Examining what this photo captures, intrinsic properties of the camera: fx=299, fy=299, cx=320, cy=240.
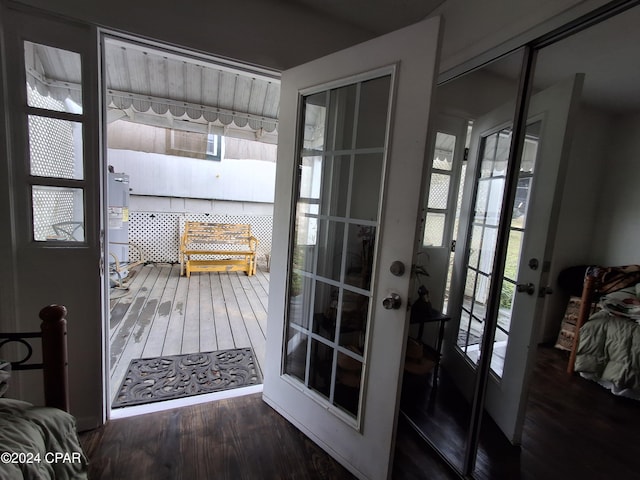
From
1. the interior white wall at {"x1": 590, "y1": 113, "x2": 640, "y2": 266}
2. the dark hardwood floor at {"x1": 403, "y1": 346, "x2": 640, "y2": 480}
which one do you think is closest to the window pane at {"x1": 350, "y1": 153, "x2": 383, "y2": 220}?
the dark hardwood floor at {"x1": 403, "y1": 346, "x2": 640, "y2": 480}

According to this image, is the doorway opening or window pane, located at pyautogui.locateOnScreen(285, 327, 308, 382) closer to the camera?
window pane, located at pyautogui.locateOnScreen(285, 327, 308, 382)

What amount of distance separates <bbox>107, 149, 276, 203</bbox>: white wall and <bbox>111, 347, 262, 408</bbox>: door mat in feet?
12.8

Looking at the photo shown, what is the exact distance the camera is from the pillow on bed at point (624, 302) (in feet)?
5.16

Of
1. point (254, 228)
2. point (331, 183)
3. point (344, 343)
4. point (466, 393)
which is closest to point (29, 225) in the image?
point (331, 183)

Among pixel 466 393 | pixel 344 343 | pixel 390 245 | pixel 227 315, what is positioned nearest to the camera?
pixel 390 245

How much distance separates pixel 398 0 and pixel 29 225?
6.68ft

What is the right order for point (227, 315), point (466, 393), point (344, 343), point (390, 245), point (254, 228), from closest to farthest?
point (390, 245) → point (344, 343) → point (466, 393) → point (227, 315) → point (254, 228)

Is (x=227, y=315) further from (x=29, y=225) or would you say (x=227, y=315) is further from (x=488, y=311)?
(x=488, y=311)

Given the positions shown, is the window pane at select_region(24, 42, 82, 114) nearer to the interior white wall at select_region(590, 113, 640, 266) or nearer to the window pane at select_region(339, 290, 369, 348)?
the window pane at select_region(339, 290, 369, 348)

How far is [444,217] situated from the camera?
6.55 ft

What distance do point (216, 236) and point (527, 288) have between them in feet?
16.3

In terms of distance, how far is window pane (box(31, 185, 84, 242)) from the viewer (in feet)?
4.45

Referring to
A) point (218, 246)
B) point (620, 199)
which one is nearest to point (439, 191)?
point (620, 199)

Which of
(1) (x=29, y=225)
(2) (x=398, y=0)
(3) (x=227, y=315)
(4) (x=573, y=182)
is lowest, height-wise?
(3) (x=227, y=315)
